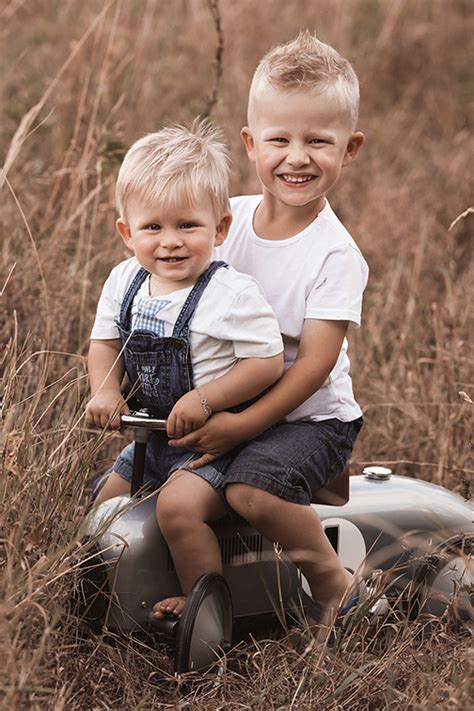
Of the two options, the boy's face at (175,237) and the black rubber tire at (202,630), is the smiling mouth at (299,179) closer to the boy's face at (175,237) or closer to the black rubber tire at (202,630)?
the boy's face at (175,237)

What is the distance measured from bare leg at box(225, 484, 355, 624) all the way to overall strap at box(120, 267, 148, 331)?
49cm

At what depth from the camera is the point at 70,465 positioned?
2.81 metres

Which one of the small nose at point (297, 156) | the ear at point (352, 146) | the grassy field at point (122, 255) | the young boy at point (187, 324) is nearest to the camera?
the grassy field at point (122, 255)

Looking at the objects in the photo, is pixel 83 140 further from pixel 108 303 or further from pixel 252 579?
pixel 252 579

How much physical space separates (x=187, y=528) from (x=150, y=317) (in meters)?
0.52

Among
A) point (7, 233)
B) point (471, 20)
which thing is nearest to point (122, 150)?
point (7, 233)

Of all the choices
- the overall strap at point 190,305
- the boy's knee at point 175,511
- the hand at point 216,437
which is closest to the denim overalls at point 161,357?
the overall strap at point 190,305

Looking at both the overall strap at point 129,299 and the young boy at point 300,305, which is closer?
the young boy at point 300,305

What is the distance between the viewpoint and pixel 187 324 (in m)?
2.72

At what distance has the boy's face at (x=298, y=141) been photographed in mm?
2795

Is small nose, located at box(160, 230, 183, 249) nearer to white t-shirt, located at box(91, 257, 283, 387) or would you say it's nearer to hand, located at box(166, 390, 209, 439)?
white t-shirt, located at box(91, 257, 283, 387)

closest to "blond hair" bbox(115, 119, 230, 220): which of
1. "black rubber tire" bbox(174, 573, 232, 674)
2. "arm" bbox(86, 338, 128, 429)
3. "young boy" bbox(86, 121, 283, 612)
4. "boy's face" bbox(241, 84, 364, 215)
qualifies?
"young boy" bbox(86, 121, 283, 612)

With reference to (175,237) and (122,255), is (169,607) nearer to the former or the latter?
(175,237)

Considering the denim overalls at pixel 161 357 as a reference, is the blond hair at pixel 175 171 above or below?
above
